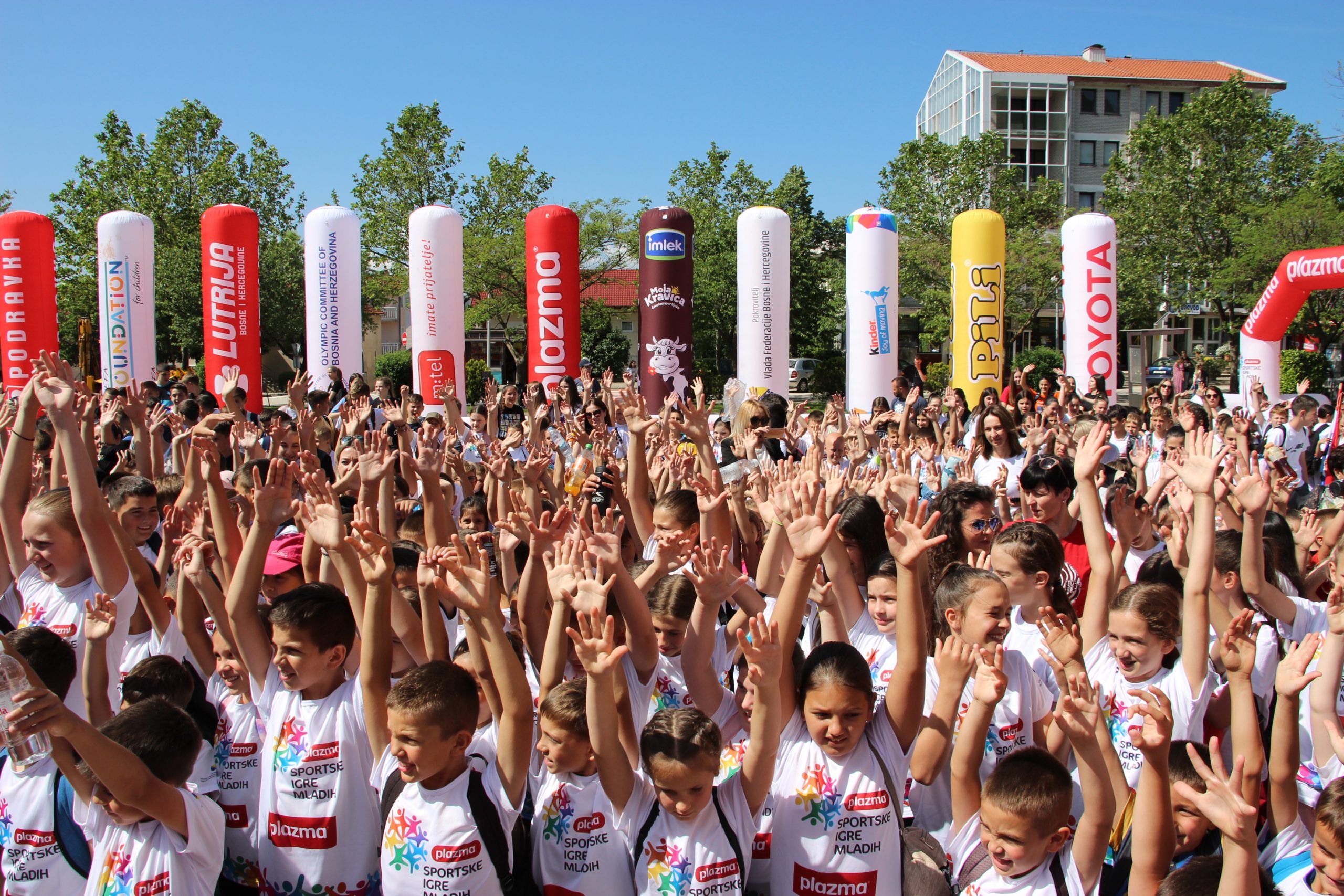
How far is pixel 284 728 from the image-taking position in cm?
272

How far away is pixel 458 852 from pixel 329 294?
13.3 meters

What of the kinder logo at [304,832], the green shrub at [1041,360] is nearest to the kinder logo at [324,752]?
the kinder logo at [304,832]

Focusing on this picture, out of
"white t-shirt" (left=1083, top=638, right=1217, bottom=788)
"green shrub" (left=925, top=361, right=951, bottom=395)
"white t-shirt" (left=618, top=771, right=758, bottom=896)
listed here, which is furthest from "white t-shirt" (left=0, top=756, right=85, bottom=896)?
"green shrub" (left=925, top=361, right=951, bottom=395)

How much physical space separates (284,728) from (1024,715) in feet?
7.14

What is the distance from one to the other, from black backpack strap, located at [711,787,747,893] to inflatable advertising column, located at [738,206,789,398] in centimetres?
1216

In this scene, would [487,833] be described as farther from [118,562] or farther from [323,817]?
[118,562]

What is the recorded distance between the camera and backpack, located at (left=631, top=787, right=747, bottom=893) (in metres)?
2.45

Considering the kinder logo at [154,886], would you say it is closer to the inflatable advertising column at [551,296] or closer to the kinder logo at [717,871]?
the kinder logo at [717,871]

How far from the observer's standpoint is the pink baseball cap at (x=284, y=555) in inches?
148

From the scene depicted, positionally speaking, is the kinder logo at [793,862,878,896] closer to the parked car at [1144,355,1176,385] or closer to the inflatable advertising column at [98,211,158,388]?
the inflatable advertising column at [98,211,158,388]

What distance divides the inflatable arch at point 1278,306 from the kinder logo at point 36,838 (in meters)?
14.7

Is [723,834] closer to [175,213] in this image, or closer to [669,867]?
[669,867]

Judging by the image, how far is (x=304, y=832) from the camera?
8.65ft

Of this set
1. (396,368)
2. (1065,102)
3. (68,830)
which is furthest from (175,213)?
(1065,102)
